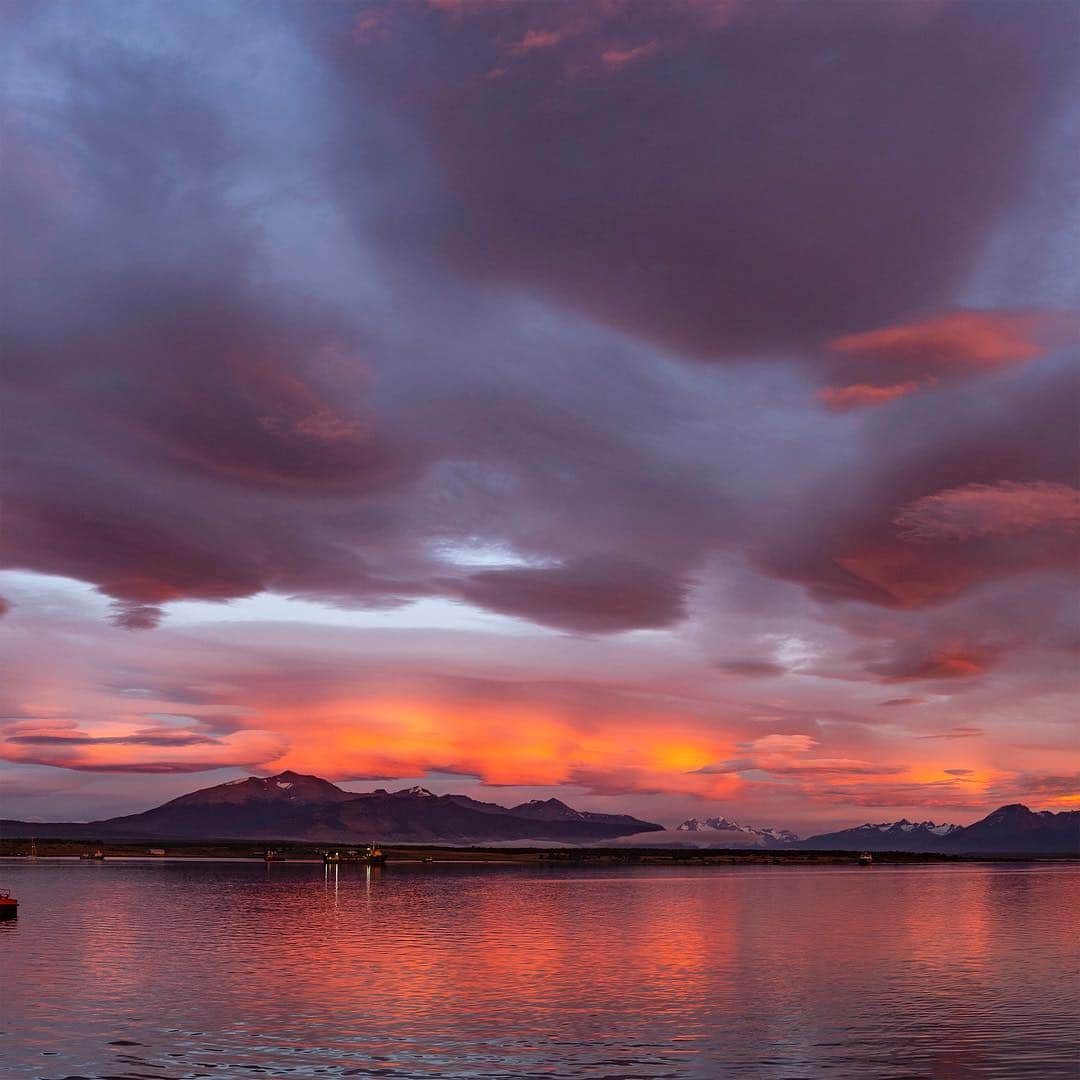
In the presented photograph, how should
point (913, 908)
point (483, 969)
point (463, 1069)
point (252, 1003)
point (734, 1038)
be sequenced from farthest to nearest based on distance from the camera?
point (913, 908) → point (483, 969) → point (252, 1003) → point (734, 1038) → point (463, 1069)

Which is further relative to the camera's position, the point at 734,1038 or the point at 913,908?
the point at 913,908

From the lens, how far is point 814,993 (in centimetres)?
7794

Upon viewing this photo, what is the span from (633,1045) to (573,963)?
35.0 metres

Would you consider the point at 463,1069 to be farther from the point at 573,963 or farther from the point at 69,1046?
the point at 573,963

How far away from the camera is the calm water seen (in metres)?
54.9

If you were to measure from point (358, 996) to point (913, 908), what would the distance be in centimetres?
11774

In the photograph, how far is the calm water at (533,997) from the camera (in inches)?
2162

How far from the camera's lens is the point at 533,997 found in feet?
244

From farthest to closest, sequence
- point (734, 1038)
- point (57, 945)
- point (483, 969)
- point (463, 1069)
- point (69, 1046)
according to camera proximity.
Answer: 1. point (57, 945)
2. point (483, 969)
3. point (734, 1038)
4. point (69, 1046)
5. point (463, 1069)

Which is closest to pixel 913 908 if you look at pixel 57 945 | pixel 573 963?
pixel 573 963

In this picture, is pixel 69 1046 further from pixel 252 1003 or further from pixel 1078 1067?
pixel 1078 1067

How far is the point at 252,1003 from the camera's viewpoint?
232ft

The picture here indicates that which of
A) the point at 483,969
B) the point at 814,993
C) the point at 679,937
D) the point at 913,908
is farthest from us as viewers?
the point at 913,908

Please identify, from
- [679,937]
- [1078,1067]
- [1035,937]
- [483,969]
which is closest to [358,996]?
[483,969]
